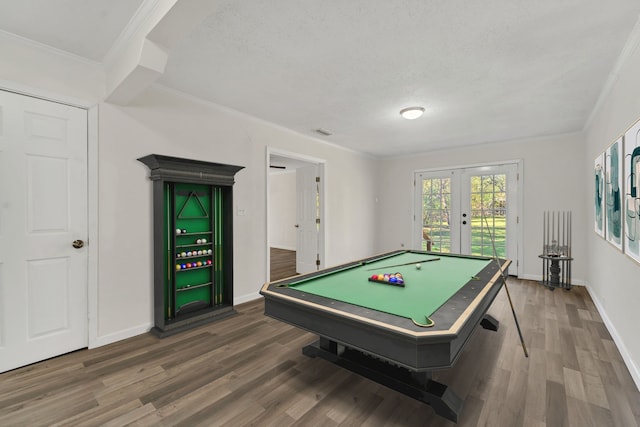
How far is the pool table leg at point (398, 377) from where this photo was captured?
1.67 m

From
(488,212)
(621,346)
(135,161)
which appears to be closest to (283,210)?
(488,212)

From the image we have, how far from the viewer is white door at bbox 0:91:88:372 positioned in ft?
7.20

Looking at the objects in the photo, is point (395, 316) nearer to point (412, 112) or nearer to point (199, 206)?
point (199, 206)

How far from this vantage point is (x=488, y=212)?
5359 mm

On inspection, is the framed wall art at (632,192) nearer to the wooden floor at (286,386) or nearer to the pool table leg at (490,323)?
the wooden floor at (286,386)

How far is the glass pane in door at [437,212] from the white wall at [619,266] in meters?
2.23

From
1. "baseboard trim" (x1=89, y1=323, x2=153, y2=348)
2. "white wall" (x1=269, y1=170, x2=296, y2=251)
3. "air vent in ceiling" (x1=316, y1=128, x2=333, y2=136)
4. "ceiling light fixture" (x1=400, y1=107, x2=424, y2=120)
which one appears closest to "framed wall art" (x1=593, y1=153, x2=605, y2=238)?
"ceiling light fixture" (x1=400, y1=107, x2=424, y2=120)

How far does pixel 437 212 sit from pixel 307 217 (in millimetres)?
2712

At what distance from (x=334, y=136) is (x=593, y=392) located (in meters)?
4.15

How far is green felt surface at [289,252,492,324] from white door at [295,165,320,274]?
95.7 inches

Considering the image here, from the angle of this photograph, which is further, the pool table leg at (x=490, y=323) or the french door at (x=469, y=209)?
the french door at (x=469, y=209)

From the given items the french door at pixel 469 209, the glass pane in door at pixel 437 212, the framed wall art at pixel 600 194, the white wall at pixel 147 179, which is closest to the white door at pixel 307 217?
the white wall at pixel 147 179

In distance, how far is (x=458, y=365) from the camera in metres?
2.24

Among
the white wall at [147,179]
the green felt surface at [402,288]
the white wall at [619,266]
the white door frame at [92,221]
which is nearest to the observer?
the green felt surface at [402,288]
